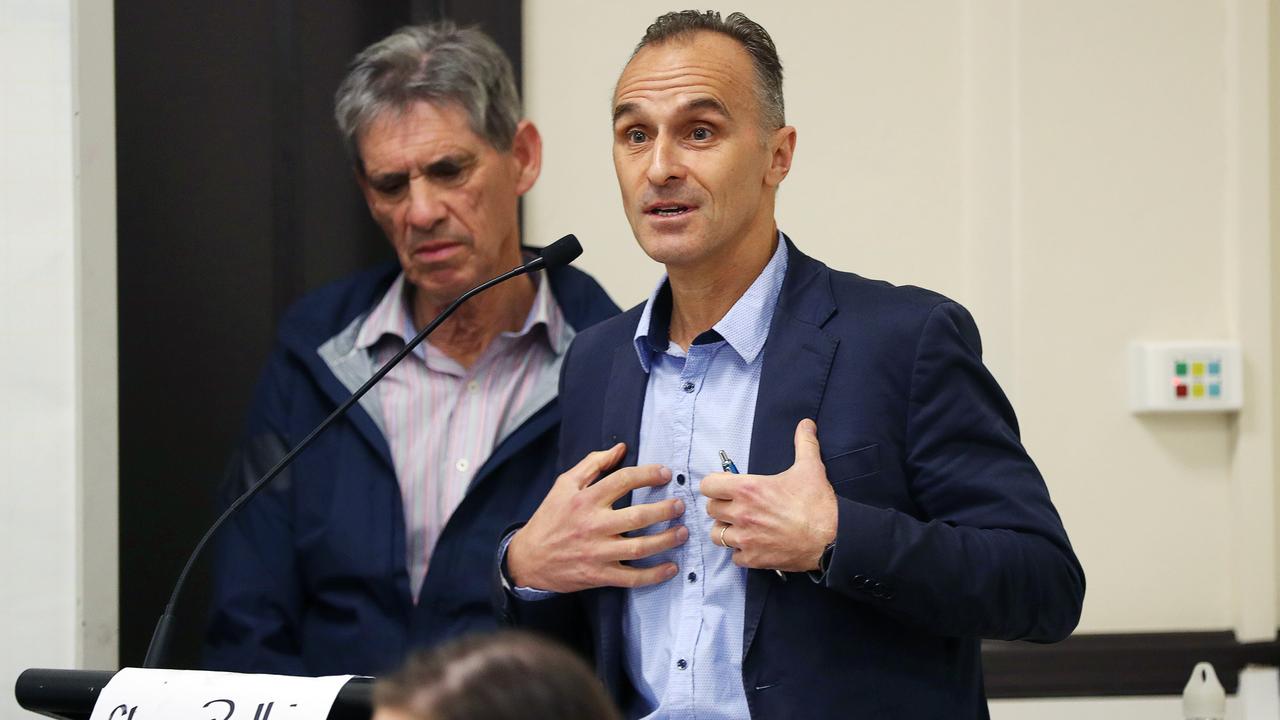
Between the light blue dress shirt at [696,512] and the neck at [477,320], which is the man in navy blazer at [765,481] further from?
the neck at [477,320]

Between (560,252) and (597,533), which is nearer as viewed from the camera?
(597,533)

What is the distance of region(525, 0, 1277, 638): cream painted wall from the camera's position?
6.97 ft

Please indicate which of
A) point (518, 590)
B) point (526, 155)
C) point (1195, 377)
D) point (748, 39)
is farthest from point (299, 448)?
point (1195, 377)

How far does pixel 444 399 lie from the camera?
6.22 ft

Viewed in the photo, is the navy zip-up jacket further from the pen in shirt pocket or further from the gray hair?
the pen in shirt pocket

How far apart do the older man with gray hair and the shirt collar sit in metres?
0.39

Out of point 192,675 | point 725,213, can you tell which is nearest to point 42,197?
point 192,675

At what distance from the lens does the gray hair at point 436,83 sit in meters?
1.87

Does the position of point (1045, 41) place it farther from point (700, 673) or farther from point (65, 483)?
point (65, 483)

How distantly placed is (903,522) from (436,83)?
1048 mm

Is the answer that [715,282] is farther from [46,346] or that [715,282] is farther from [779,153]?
Result: [46,346]

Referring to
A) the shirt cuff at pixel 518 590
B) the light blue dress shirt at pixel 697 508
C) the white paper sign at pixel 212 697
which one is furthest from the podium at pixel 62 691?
the light blue dress shirt at pixel 697 508

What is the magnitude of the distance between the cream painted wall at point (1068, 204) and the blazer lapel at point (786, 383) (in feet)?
2.61

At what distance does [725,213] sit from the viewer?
4.40 feet
